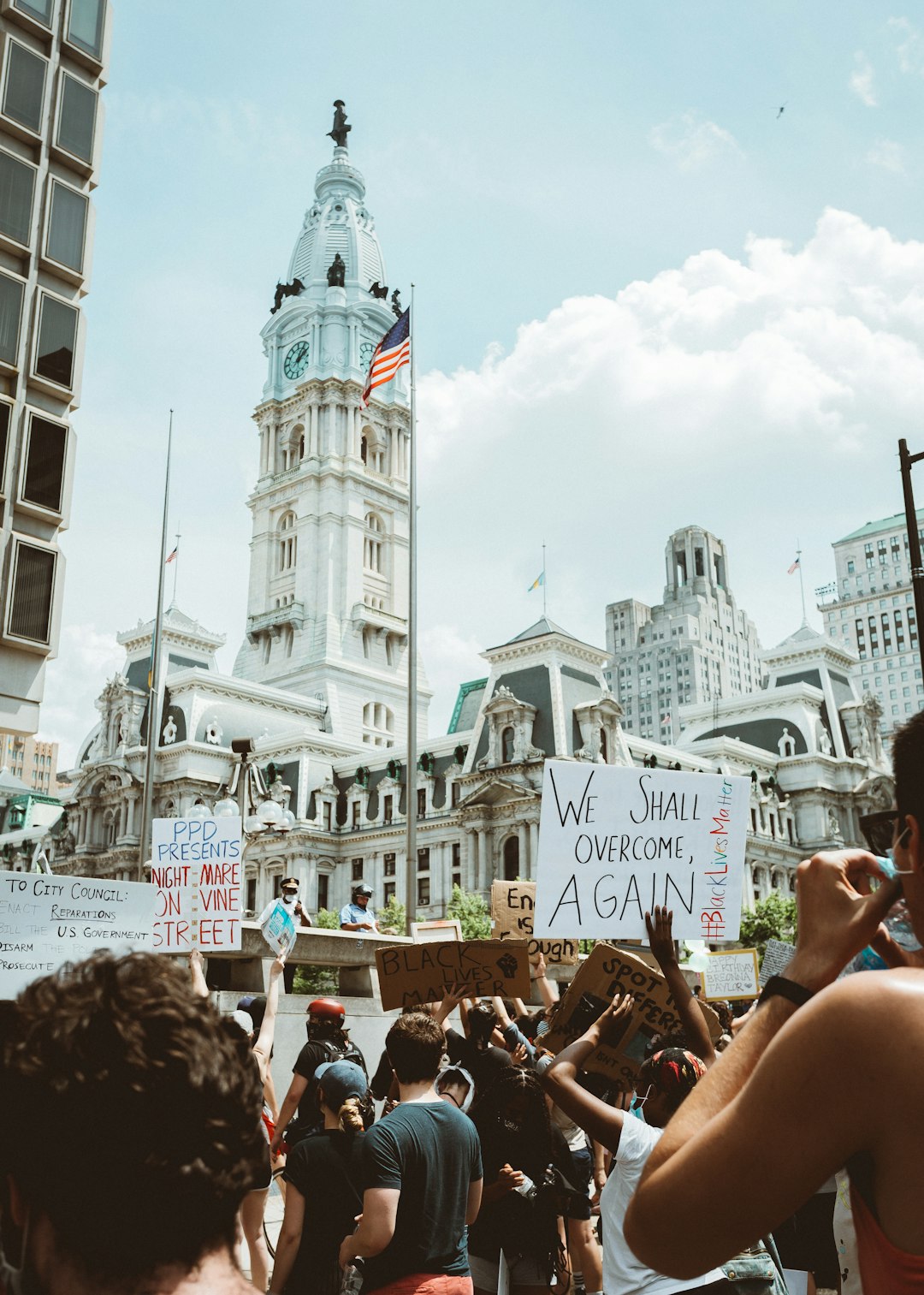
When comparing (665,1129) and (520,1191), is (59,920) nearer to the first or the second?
(520,1191)

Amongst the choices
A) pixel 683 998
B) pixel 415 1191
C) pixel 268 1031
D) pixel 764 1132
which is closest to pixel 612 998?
pixel 415 1191

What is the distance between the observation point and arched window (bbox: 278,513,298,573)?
107450 mm

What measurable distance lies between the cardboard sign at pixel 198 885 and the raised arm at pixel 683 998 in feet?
17.1

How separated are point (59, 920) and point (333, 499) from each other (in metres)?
98.9

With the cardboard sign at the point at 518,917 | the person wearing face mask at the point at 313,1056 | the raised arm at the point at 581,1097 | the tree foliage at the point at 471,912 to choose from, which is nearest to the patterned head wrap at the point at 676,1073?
the raised arm at the point at 581,1097

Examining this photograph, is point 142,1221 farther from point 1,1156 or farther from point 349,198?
point 349,198

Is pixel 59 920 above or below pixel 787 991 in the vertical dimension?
above

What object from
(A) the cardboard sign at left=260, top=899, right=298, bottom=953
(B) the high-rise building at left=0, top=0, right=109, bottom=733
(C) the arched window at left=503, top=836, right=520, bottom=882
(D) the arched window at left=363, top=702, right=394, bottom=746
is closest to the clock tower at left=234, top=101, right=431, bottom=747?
(D) the arched window at left=363, top=702, right=394, bottom=746

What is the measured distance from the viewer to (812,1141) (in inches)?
84.1

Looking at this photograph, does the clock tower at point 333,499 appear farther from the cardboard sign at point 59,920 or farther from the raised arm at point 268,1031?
the raised arm at point 268,1031

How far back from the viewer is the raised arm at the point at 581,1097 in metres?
4.32

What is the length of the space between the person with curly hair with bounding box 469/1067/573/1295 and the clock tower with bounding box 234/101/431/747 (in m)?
88.6

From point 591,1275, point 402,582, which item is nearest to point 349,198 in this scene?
point 402,582

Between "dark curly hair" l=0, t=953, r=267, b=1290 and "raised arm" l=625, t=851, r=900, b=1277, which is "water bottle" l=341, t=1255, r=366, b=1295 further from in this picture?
"dark curly hair" l=0, t=953, r=267, b=1290
